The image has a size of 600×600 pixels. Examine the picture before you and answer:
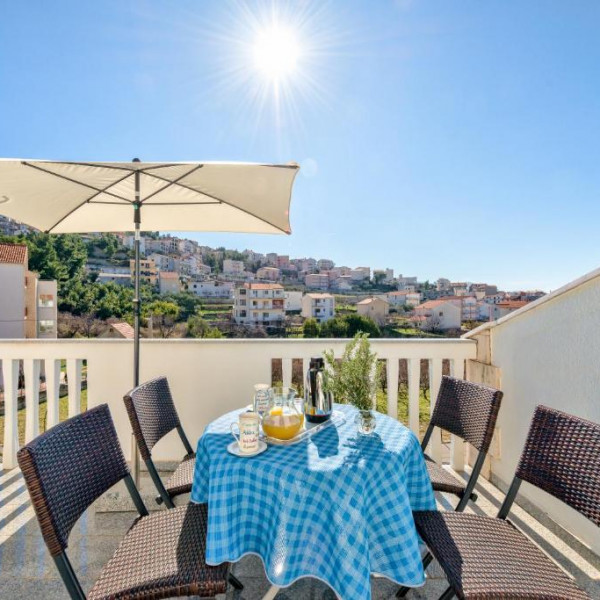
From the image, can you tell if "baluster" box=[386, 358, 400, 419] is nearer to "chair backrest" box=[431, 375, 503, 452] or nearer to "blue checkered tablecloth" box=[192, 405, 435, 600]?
"chair backrest" box=[431, 375, 503, 452]

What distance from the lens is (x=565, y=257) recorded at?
2933 cm

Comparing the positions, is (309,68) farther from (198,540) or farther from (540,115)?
(540,115)

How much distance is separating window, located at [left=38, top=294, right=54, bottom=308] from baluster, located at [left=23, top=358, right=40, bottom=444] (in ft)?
92.4

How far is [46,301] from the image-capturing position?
25562mm

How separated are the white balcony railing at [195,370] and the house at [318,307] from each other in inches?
738

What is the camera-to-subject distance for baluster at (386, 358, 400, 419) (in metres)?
2.74

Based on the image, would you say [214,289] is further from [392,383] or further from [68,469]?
[68,469]

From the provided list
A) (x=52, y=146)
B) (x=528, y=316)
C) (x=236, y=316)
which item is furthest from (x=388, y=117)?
(x=236, y=316)

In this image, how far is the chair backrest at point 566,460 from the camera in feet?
3.84

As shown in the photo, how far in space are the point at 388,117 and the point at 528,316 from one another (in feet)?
24.8

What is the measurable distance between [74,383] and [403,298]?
23058mm

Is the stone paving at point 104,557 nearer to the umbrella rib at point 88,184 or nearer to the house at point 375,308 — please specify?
the umbrella rib at point 88,184

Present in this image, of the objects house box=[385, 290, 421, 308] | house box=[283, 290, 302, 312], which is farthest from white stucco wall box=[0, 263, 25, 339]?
house box=[385, 290, 421, 308]

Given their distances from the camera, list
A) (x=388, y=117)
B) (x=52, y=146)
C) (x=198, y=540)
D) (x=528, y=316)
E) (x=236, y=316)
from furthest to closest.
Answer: (x=236, y=316)
(x=52, y=146)
(x=388, y=117)
(x=528, y=316)
(x=198, y=540)
